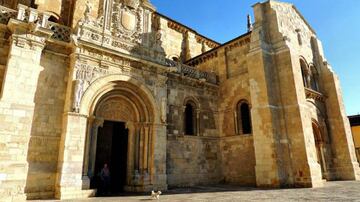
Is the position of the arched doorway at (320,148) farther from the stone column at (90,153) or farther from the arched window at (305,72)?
the stone column at (90,153)

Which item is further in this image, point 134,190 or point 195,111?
point 195,111

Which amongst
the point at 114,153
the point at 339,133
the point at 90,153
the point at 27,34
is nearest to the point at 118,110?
the point at 90,153

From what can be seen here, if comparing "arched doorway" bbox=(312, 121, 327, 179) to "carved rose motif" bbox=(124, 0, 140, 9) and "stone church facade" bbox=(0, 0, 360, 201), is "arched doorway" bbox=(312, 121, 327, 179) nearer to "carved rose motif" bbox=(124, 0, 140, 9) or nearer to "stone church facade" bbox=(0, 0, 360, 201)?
"stone church facade" bbox=(0, 0, 360, 201)

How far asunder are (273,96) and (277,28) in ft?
14.7

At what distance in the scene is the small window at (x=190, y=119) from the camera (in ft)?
53.6

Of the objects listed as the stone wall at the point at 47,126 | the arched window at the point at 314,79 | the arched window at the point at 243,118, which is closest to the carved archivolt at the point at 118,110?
the stone wall at the point at 47,126

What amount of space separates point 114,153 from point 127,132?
1.52m

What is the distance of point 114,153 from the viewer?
14.5 m

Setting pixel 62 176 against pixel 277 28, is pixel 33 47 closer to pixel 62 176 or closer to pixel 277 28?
pixel 62 176

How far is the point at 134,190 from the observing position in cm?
1248

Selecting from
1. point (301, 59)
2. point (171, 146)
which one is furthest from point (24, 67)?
point (301, 59)

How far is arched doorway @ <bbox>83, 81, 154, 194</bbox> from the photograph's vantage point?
491 inches

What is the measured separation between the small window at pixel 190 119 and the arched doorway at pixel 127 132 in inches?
133

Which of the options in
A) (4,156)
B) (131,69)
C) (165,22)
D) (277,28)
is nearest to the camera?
(4,156)
